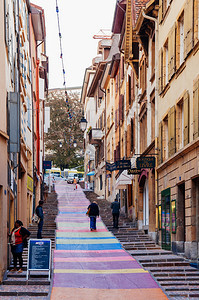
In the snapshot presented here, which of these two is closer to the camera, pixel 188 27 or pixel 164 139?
pixel 188 27

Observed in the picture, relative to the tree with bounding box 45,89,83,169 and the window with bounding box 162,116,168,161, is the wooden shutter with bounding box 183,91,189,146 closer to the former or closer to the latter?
the window with bounding box 162,116,168,161

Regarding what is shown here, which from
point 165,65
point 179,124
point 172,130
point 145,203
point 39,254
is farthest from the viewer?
point 145,203

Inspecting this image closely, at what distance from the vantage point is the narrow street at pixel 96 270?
1382cm

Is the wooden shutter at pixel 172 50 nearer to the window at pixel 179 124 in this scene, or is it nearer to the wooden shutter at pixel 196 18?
the window at pixel 179 124

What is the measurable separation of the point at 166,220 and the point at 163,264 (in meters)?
4.56

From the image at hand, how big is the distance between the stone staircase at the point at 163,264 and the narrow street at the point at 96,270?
258mm

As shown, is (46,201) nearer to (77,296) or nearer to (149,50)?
(149,50)

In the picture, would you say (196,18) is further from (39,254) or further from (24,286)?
(24,286)

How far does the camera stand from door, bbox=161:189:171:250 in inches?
862

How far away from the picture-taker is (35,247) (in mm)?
15672

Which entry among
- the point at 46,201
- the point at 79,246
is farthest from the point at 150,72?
the point at 46,201

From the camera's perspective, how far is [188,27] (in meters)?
18.1

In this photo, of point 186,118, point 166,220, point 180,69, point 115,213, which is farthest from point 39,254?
point 115,213

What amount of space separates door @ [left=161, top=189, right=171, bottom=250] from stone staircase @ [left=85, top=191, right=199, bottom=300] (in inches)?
13.7
